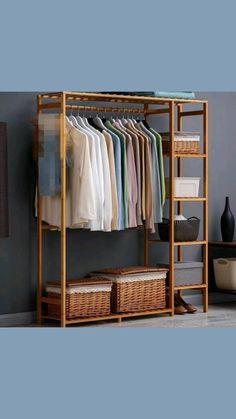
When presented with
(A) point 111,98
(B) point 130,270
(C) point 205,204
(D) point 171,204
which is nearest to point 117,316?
(B) point 130,270

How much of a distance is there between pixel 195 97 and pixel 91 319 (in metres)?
2.69

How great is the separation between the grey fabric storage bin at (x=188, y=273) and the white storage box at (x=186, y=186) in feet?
2.13

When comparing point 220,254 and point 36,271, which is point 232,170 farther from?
point 36,271

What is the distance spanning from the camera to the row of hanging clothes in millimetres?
7465

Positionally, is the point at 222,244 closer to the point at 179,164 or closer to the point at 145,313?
the point at 179,164

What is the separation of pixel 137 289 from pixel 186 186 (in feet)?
3.61

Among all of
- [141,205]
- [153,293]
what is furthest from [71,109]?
[153,293]

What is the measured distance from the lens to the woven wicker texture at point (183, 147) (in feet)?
27.0

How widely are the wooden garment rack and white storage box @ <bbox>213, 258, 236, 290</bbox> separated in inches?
14.0

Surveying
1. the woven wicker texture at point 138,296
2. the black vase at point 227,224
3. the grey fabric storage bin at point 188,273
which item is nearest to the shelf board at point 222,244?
the black vase at point 227,224

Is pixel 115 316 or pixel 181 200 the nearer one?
pixel 115 316

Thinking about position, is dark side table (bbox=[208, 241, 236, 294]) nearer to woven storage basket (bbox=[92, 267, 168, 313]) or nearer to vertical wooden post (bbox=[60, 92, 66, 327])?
woven storage basket (bbox=[92, 267, 168, 313])

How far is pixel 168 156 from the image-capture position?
Answer: 8320mm

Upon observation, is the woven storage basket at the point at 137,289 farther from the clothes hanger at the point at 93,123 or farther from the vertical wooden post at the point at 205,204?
the clothes hanger at the point at 93,123
